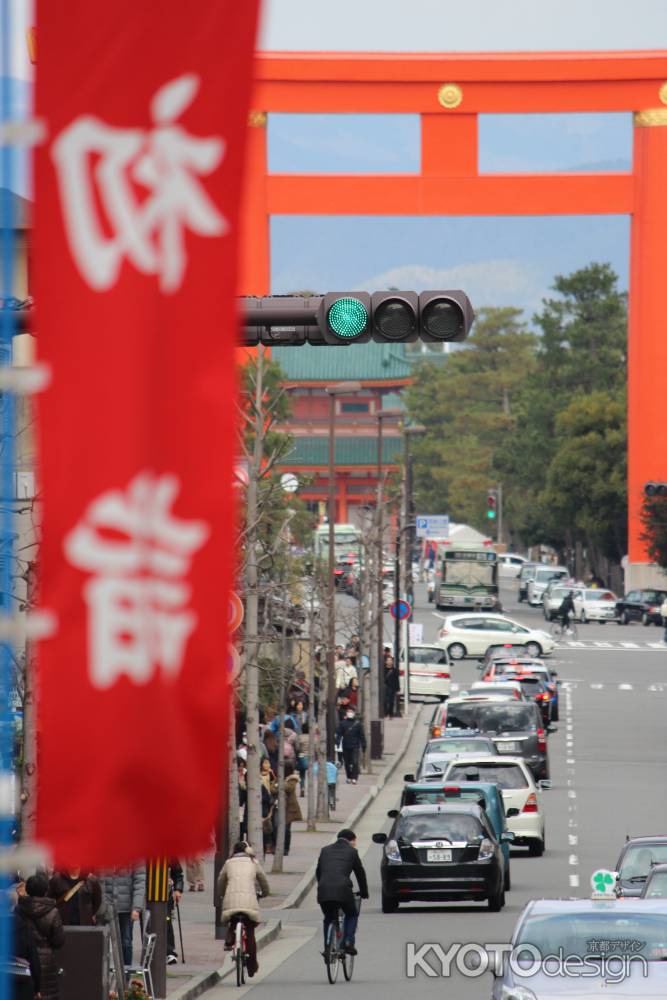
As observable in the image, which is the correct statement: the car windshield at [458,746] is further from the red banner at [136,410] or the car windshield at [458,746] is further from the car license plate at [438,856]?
the red banner at [136,410]

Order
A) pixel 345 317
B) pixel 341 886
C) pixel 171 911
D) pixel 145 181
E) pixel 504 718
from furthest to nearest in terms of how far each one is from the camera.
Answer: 1. pixel 504 718
2. pixel 171 911
3. pixel 341 886
4. pixel 345 317
5. pixel 145 181

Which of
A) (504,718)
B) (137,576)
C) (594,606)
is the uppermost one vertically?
(137,576)

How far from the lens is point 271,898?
24.8 metres

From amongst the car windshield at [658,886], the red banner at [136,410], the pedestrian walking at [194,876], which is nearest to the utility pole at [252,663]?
the pedestrian walking at [194,876]

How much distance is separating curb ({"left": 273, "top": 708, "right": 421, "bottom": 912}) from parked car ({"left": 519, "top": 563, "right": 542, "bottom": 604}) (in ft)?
112

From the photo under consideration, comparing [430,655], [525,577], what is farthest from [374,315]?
[525,577]

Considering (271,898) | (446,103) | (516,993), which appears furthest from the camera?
(446,103)

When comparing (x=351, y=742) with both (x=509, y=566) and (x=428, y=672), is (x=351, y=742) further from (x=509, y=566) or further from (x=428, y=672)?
(x=509, y=566)

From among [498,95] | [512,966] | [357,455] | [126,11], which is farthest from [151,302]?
[357,455]

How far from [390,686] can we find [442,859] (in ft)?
90.6

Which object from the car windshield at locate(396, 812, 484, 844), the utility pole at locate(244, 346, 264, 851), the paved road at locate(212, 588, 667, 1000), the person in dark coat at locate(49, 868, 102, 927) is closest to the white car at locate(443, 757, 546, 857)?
the paved road at locate(212, 588, 667, 1000)

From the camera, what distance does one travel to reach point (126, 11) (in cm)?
516

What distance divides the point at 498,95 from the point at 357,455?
58591 millimetres

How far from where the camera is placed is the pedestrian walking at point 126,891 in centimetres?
1803
